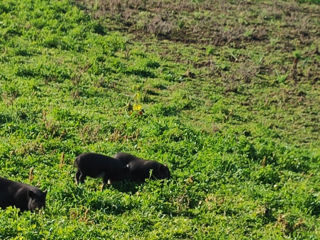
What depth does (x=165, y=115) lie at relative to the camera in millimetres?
14594

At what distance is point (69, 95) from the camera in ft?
47.6

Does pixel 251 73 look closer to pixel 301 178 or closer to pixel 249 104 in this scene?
pixel 249 104

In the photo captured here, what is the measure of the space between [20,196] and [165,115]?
21.9ft

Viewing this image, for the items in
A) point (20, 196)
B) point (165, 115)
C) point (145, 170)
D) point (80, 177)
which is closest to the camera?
point (20, 196)

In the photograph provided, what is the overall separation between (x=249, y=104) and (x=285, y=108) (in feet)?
4.13

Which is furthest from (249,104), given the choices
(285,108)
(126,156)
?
(126,156)

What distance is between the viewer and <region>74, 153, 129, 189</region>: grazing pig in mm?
9969

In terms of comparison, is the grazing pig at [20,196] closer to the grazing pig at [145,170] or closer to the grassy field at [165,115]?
the grassy field at [165,115]

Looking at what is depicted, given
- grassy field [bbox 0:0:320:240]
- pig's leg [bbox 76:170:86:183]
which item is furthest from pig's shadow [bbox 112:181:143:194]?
pig's leg [bbox 76:170:86:183]

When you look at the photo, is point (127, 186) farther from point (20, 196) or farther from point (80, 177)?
point (20, 196)

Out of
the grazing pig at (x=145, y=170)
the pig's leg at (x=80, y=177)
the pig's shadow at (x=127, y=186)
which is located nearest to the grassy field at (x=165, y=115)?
the pig's shadow at (x=127, y=186)

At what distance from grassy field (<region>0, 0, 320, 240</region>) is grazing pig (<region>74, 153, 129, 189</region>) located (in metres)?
0.22

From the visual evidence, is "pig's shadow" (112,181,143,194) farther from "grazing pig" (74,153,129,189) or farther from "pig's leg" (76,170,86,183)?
"pig's leg" (76,170,86,183)

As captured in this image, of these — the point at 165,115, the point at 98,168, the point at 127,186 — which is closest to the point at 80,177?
the point at 98,168
